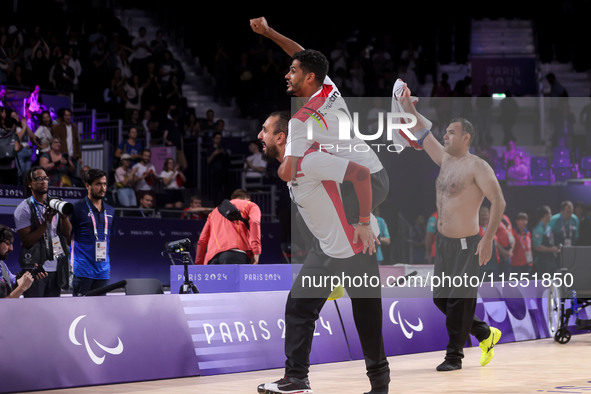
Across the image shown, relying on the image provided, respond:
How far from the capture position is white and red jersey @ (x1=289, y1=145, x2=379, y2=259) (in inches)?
218

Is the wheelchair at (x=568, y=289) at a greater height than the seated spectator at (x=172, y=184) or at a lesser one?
lesser

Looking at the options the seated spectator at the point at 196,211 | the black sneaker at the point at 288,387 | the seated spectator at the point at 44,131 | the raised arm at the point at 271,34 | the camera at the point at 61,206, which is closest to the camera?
the black sneaker at the point at 288,387

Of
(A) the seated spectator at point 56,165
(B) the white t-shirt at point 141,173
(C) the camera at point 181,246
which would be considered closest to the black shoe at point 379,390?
(C) the camera at point 181,246

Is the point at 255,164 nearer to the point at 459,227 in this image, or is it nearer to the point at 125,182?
the point at 125,182

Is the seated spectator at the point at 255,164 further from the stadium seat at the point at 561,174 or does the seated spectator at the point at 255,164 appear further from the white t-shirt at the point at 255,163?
the stadium seat at the point at 561,174

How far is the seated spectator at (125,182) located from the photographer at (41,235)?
588 cm

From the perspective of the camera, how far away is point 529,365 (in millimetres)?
8078

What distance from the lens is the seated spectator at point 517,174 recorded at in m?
9.79

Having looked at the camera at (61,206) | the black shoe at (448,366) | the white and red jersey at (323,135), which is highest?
the white and red jersey at (323,135)

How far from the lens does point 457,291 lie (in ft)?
25.6

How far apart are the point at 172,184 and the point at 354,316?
36.3 ft

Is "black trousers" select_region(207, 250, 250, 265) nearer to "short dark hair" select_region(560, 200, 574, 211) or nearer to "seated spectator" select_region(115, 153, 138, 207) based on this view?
"short dark hair" select_region(560, 200, 574, 211)

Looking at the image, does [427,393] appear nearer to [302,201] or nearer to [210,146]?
[302,201]

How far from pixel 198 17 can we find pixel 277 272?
560 inches
